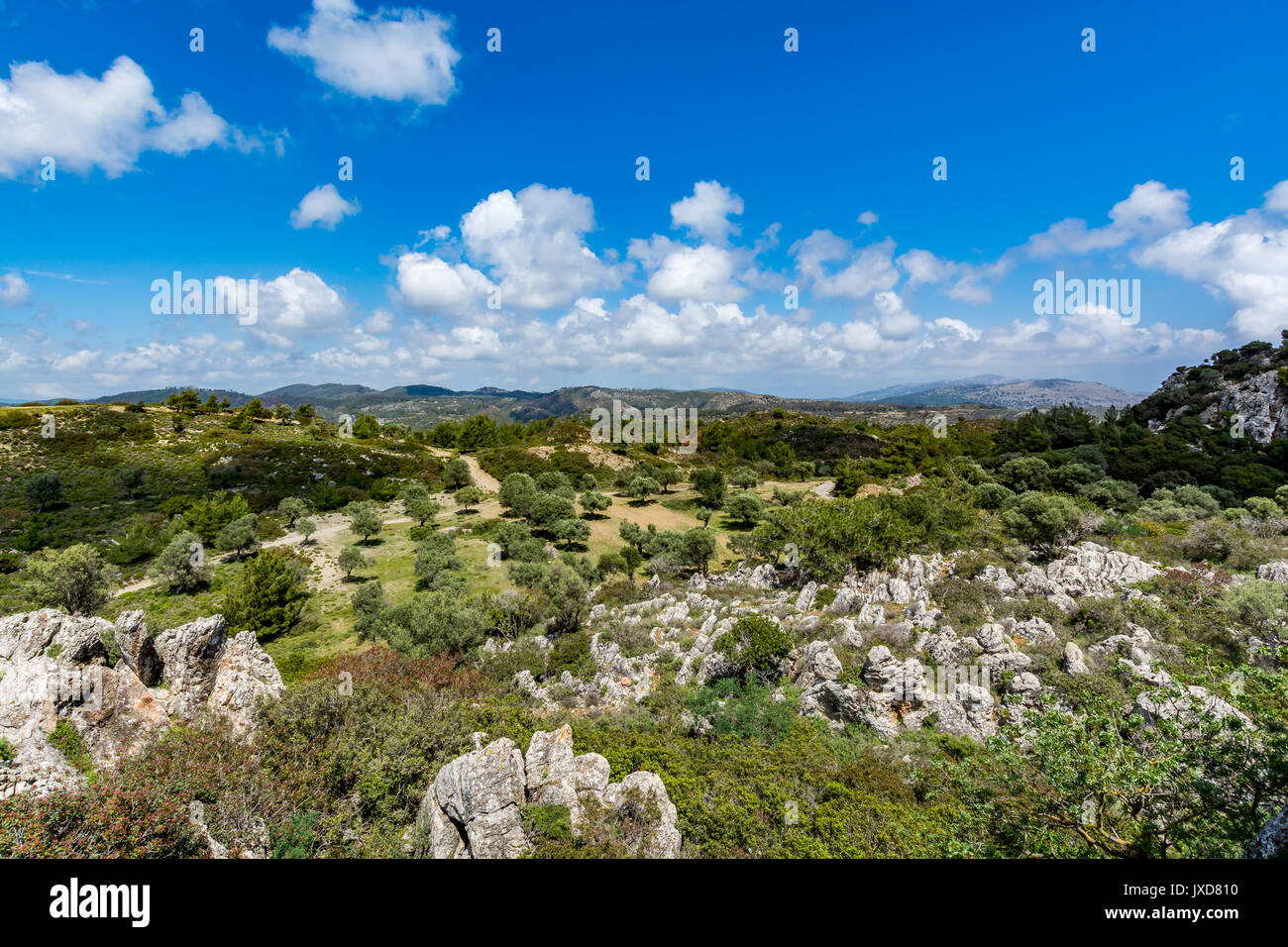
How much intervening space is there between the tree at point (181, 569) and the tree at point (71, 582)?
2.73 metres

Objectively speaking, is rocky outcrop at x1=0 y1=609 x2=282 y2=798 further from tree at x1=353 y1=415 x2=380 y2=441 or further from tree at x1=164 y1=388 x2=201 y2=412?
tree at x1=164 y1=388 x2=201 y2=412

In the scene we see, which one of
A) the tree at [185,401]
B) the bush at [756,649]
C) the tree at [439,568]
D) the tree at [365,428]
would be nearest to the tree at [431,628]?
the tree at [439,568]

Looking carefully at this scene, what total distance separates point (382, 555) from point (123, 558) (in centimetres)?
1550

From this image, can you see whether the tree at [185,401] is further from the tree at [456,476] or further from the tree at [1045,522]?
the tree at [1045,522]

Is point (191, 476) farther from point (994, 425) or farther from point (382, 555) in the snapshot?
point (994, 425)

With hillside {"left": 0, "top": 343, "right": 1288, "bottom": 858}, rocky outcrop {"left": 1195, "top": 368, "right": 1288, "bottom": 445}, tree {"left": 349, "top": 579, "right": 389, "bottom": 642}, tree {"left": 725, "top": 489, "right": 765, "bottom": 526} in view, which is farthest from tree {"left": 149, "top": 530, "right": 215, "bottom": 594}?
rocky outcrop {"left": 1195, "top": 368, "right": 1288, "bottom": 445}

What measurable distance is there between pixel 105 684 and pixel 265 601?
50.9ft

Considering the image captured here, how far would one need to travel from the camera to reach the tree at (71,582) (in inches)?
854

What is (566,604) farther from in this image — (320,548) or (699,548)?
(320,548)

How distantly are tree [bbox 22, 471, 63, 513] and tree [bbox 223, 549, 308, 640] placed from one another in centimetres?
3028

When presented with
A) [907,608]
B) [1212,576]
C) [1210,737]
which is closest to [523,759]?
[1210,737]

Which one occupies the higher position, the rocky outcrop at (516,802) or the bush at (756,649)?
the rocky outcrop at (516,802)
